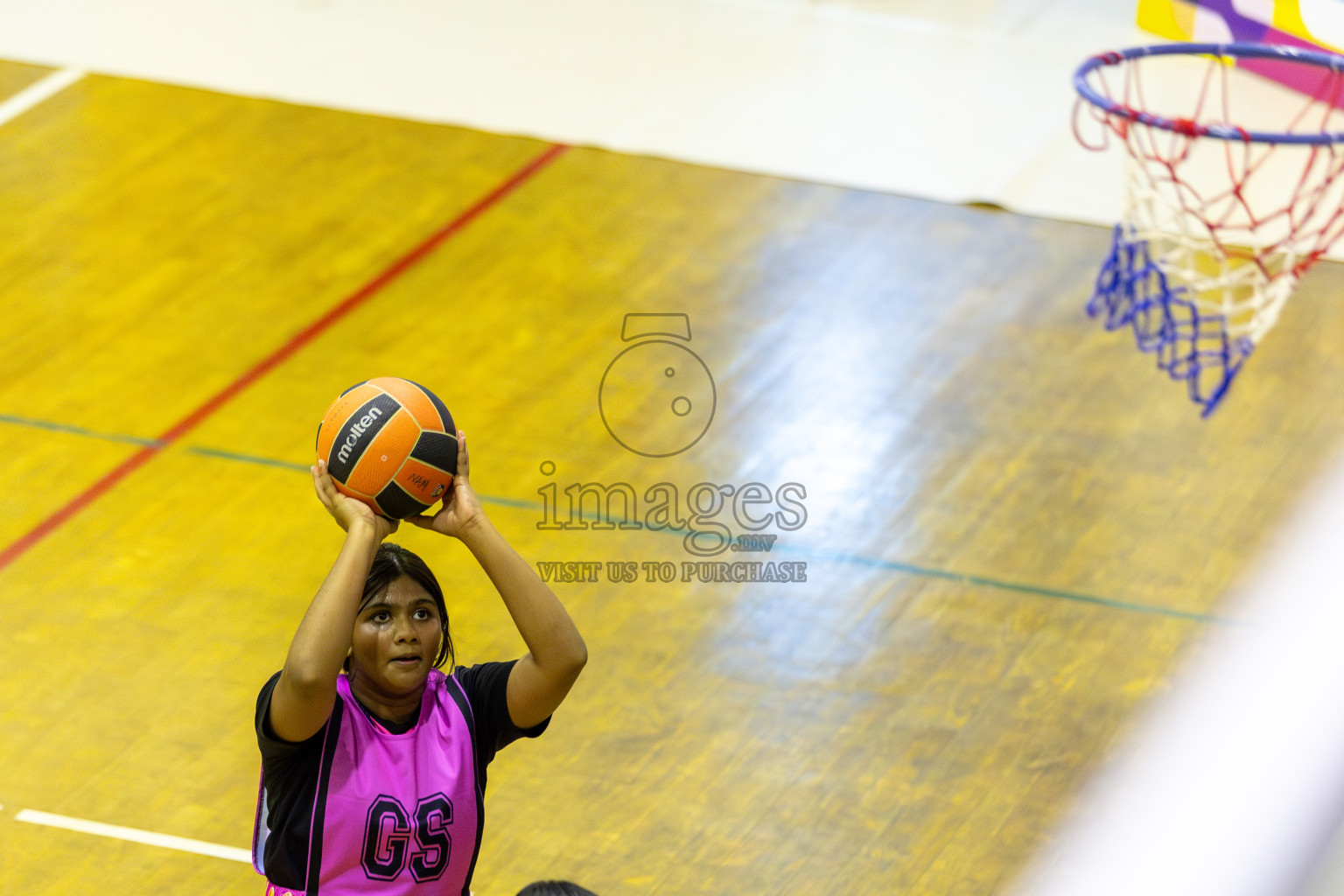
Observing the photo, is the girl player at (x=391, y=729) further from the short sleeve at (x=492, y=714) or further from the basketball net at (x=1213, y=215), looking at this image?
the basketball net at (x=1213, y=215)

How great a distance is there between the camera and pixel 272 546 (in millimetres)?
5562

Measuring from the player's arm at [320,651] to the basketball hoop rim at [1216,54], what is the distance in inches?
131

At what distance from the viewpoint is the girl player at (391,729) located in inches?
105

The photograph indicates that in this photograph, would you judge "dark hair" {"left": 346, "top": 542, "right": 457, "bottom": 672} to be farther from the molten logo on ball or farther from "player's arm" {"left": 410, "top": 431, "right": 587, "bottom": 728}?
the molten logo on ball

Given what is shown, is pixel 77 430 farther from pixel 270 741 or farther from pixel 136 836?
pixel 270 741

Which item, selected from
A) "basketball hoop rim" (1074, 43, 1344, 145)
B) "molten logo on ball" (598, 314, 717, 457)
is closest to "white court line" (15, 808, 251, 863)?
"molten logo on ball" (598, 314, 717, 457)

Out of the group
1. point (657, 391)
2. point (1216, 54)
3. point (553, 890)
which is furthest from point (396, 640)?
point (1216, 54)

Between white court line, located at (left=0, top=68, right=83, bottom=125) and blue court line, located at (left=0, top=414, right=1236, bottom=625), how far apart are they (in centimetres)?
331

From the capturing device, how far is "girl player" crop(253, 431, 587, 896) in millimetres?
2680

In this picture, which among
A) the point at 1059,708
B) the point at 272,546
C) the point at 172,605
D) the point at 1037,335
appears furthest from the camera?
the point at 1037,335

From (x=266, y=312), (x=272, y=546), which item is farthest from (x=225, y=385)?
(x=272, y=546)

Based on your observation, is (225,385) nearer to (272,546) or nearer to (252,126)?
(272,546)

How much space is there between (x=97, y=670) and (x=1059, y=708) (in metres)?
2.96

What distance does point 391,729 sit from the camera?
279cm
